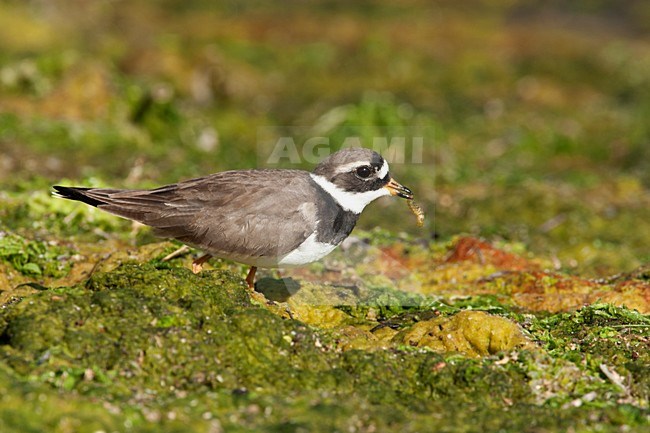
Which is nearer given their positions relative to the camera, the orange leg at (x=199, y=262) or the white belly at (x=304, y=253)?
the white belly at (x=304, y=253)

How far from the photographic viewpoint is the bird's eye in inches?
338

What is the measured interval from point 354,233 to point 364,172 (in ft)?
6.70

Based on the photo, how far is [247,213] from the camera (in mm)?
7996

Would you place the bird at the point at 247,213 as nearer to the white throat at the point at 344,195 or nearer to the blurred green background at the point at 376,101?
the white throat at the point at 344,195

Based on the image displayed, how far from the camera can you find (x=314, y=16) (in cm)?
2419

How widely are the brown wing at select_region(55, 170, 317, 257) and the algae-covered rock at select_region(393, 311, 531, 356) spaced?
5.04 ft

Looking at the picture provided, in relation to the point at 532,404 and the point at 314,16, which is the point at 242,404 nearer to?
the point at 532,404

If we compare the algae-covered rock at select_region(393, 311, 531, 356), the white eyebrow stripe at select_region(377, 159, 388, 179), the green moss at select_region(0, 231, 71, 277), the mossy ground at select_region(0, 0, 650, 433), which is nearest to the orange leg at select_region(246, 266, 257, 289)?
the mossy ground at select_region(0, 0, 650, 433)

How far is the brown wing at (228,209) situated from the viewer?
311 inches

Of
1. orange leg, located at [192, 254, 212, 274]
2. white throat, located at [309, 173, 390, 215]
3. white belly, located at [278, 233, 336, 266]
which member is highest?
white throat, located at [309, 173, 390, 215]

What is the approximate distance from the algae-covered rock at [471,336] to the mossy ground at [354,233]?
0.02m

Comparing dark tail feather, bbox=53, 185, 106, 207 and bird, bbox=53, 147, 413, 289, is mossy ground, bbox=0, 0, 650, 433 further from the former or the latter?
dark tail feather, bbox=53, 185, 106, 207

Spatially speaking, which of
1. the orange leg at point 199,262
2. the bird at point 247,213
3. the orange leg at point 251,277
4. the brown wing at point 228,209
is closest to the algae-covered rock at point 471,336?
the bird at point 247,213

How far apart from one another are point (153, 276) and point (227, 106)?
1171cm
